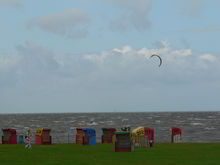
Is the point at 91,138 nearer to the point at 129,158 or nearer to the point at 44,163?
the point at 129,158

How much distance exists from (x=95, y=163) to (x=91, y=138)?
55.0 feet

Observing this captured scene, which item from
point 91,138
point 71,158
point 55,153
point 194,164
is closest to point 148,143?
point 91,138

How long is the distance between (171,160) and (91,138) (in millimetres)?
15955

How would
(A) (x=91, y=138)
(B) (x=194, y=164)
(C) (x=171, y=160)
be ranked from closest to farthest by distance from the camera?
1. (B) (x=194, y=164)
2. (C) (x=171, y=160)
3. (A) (x=91, y=138)

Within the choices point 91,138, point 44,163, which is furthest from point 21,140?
point 44,163

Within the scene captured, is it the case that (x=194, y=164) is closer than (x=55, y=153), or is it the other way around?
(x=194, y=164)

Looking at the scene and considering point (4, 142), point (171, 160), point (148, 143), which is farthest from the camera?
point (4, 142)

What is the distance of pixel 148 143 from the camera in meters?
42.6

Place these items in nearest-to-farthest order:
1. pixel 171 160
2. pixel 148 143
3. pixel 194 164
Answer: pixel 194 164
pixel 171 160
pixel 148 143

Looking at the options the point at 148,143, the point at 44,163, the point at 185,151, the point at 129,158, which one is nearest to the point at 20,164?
the point at 44,163

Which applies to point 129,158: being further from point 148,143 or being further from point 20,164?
point 148,143

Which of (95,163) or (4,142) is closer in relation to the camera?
(95,163)

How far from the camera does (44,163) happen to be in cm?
2883

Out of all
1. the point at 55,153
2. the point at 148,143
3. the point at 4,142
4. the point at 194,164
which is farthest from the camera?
the point at 4,142
